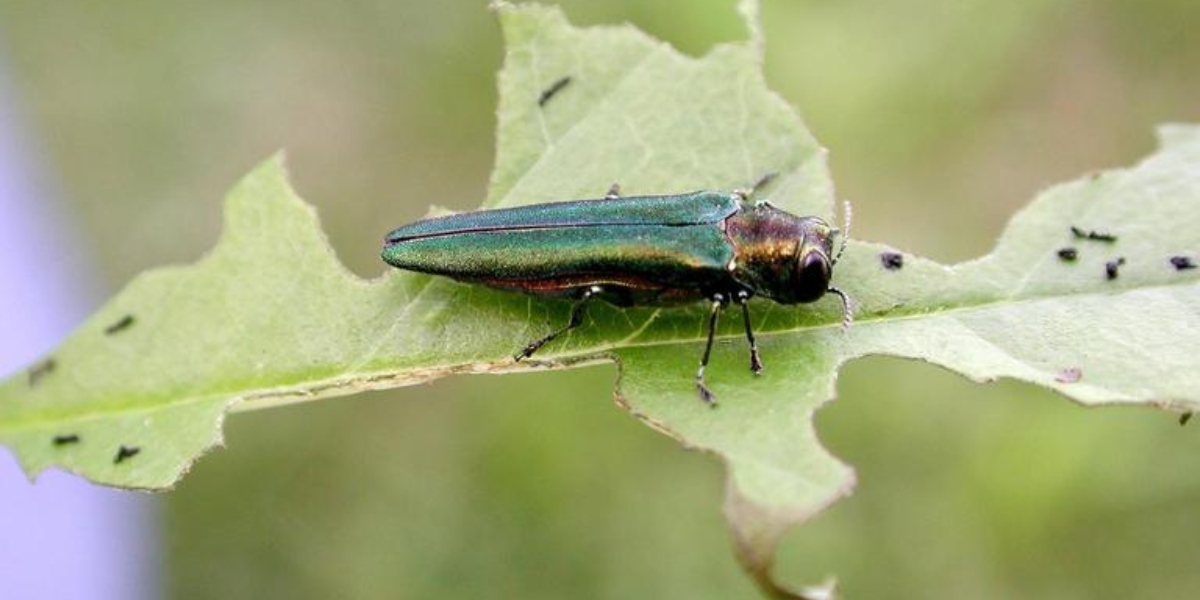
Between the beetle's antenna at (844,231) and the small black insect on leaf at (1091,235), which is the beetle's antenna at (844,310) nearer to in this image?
the beetle's antenna at (844,231)

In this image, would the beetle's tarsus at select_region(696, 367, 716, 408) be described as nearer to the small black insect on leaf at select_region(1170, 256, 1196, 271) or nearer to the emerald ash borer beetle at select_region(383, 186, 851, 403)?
the emerald ash borer beetle at select_region(383, 186, 851, 403)

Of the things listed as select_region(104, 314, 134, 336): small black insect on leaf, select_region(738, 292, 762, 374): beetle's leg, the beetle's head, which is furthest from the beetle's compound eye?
select_region(104, 314, 134, 336): small black insect on leaf

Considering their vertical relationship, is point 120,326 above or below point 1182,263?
above

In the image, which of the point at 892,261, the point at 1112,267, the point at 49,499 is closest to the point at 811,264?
the point at 892,261

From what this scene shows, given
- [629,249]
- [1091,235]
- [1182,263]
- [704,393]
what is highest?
[629,249]

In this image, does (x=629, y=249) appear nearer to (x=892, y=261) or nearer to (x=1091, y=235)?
(x=892, y=261)
